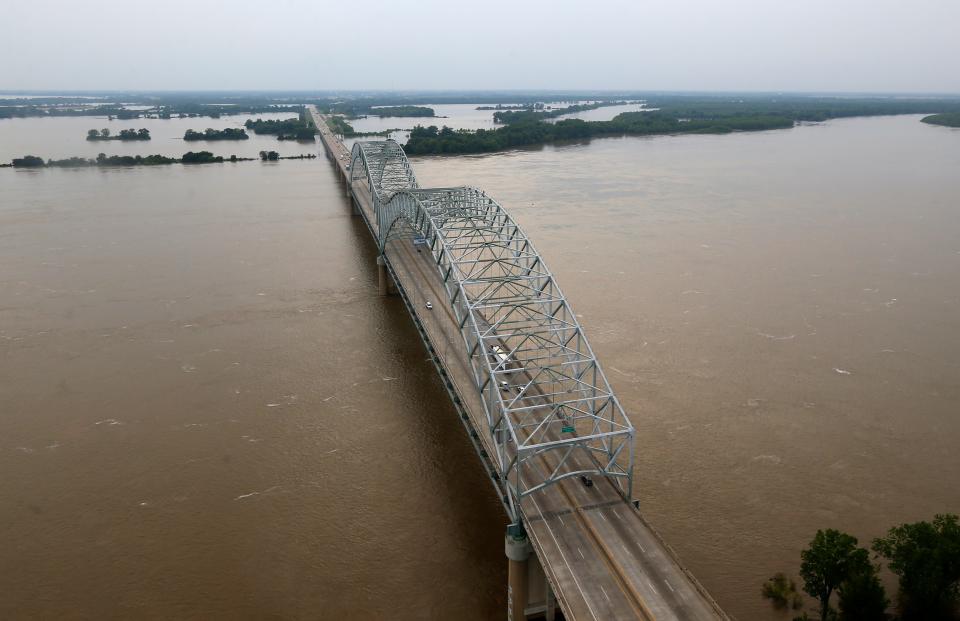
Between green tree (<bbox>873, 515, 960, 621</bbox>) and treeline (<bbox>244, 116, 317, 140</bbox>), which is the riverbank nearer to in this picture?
treeline (<bbox>244, 116, 317, 140</bbox>)

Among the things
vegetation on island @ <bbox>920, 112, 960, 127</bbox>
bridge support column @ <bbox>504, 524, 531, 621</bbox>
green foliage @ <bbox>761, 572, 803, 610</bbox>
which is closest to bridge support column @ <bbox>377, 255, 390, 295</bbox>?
Result: bridge support column @ <bbox>504, 524, 531, 621</bbox>

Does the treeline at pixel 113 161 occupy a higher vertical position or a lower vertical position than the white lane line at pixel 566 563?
higher

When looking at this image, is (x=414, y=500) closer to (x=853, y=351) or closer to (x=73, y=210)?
(x=853, y=351)

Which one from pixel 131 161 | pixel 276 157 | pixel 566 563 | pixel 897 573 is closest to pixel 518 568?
pixel 566 563

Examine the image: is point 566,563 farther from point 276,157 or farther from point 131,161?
point 276,157

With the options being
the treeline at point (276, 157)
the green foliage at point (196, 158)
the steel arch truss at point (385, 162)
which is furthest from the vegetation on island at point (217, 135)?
the steel arch truss at point (385, 162)

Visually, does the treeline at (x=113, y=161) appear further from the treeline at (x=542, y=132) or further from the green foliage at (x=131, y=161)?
Answer: the treeline at (x=542, y=132)
